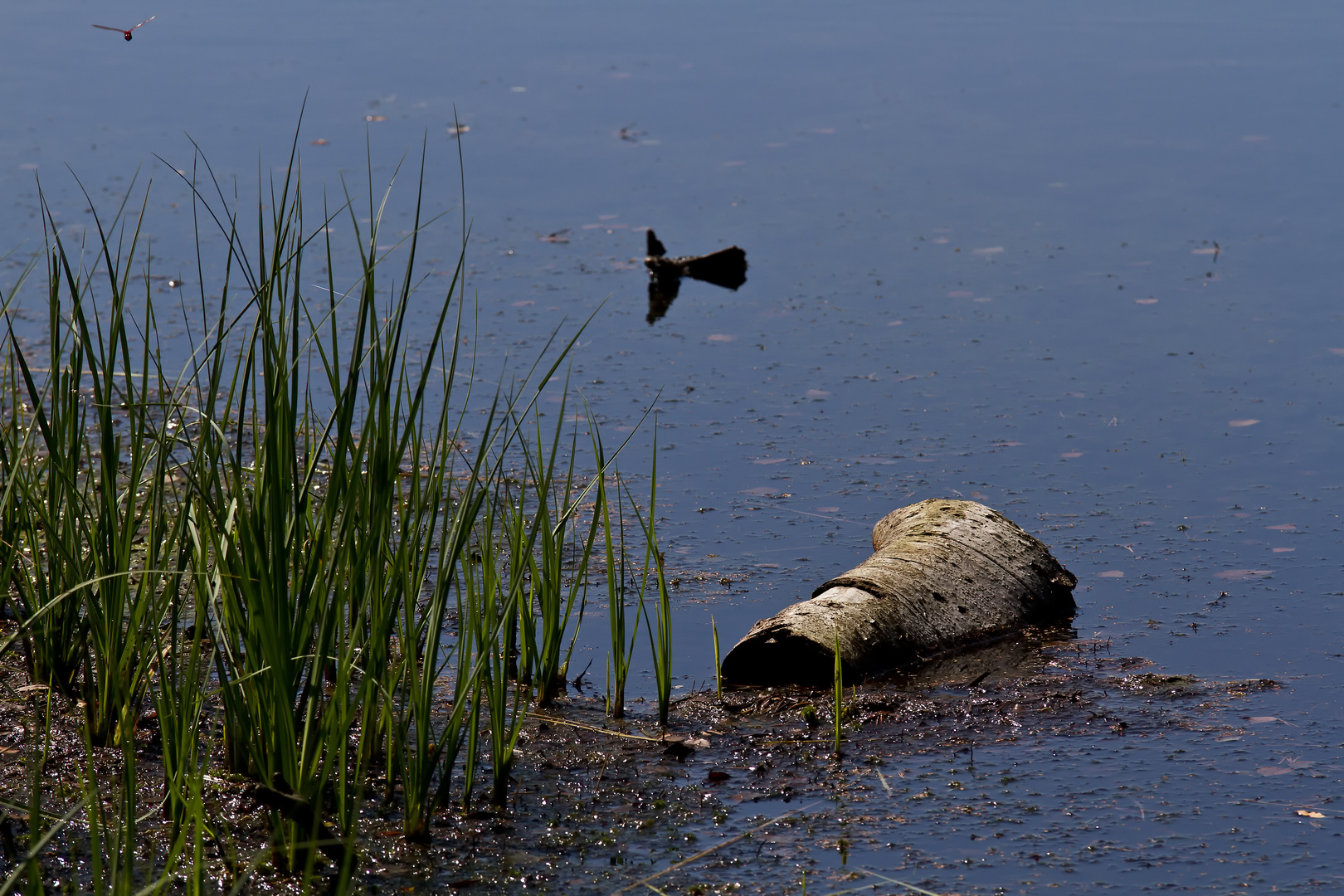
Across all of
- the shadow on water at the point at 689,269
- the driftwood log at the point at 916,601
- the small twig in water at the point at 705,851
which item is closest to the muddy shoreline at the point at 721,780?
the small twig in water at the point at 705,851

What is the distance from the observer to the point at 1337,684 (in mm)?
4531

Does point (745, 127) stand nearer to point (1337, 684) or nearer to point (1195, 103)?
point (1195, 103)

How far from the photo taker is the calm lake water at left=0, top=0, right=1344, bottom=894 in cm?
436

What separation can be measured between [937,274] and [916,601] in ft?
16.1

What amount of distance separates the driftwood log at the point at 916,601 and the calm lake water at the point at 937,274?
28 cm

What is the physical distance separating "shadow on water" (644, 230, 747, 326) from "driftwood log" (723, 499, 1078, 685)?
4070 millimetres

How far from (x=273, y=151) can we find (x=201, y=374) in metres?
5.19

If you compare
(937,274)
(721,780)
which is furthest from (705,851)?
(937,274)

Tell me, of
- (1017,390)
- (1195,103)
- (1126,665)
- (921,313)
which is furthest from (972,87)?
(1126,665)

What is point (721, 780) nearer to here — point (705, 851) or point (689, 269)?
point (705, 851)

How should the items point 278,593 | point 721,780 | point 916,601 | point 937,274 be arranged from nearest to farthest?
point 278,593 < point 721,780 < point 916,601 < point 937,274

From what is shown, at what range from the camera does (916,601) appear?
4883 millimetres

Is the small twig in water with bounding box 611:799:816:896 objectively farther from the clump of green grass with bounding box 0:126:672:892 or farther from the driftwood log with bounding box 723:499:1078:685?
the driftwood log with bounding box 723:499:1078:685

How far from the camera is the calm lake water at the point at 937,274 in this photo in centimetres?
436
